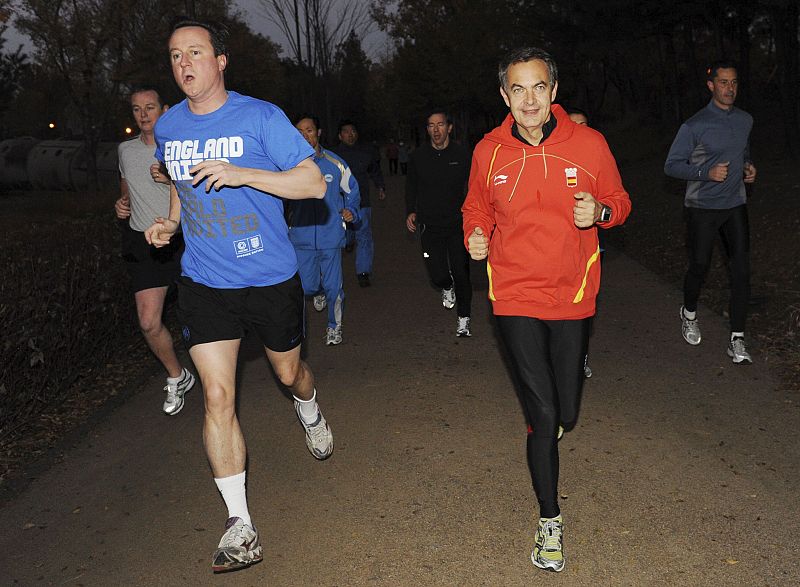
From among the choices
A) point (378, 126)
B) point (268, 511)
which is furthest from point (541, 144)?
point (378, 126)

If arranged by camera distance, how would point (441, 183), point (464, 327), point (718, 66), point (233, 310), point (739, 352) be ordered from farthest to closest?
point (441, 183)
point (464, 327)
point (739, 352)
point (718, 66)
point (233, 310)

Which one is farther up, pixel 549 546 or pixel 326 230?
pixel 326 230

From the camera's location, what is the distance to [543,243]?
413cm

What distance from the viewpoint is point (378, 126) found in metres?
110

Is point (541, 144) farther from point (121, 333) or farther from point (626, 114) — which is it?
point (626, 114)

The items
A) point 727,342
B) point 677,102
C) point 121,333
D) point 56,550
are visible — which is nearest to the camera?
point 56,550

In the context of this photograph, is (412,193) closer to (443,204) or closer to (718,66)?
(443,204)

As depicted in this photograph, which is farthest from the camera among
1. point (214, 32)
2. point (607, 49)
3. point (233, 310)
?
point (607, 49)

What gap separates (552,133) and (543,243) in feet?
1.63

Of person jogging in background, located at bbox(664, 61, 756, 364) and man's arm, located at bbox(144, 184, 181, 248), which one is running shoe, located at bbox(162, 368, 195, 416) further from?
person jogging in background, located at bbox(664, 61, 756, 364)

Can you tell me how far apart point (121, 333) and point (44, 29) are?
18158 millimetres

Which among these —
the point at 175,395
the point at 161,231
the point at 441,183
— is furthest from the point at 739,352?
the point at 161,231

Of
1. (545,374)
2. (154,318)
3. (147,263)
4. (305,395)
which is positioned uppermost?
(147,263)

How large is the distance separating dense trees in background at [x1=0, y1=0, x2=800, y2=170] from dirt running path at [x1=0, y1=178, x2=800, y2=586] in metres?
12.9
